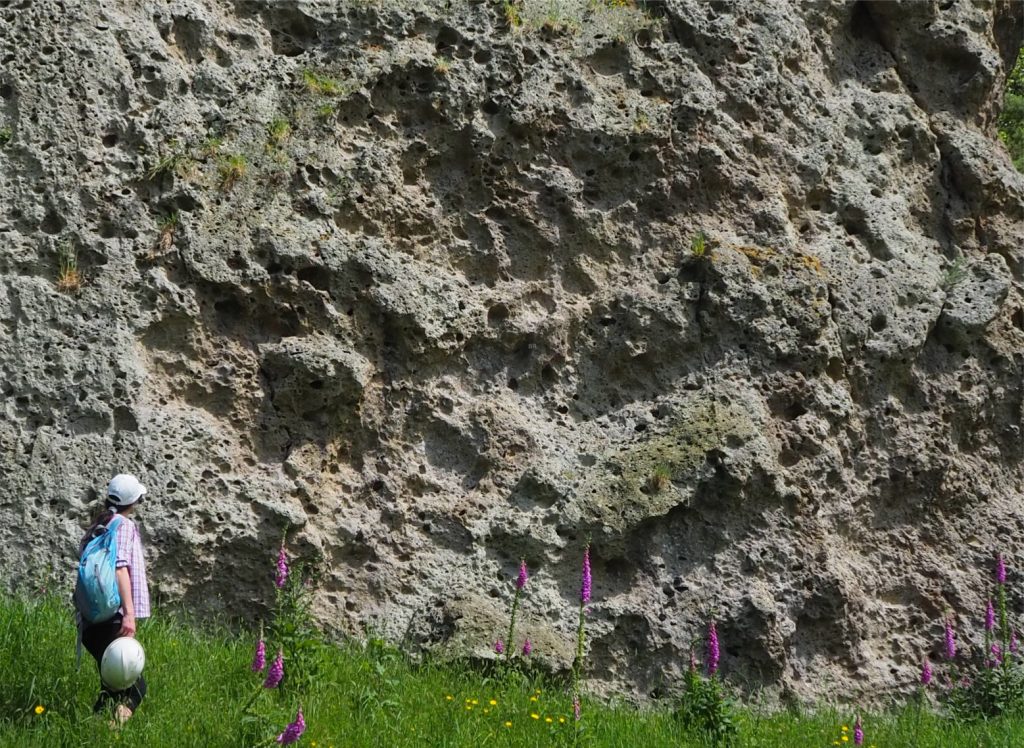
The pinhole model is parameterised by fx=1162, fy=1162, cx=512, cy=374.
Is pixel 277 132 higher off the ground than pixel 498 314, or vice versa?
pixel 277 132

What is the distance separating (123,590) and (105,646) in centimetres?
37

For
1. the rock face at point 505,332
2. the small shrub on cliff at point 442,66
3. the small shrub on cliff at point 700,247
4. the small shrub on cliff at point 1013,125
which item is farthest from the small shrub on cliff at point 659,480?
the small shrub on cliff at point 1013,125

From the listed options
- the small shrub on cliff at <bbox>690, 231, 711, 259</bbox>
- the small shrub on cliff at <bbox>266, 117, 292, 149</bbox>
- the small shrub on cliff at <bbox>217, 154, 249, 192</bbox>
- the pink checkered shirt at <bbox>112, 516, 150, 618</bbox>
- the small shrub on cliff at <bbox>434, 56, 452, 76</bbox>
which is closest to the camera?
the pink checkered shirt at <bbox>112, 516, 150, 618</bbox>

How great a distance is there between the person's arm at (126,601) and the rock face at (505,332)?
5.37 feet

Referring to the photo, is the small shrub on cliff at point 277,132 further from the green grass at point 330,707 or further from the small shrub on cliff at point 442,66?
the green grass at point 330,707

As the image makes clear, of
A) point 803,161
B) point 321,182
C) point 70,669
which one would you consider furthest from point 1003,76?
point 70,669

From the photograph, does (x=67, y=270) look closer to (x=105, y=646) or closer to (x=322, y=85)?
(x=322, y=85)

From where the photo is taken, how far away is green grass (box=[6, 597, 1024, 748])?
19.2 feet

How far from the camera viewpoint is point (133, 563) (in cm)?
570

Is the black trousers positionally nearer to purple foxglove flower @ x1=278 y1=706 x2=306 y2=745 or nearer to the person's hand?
the person's hand

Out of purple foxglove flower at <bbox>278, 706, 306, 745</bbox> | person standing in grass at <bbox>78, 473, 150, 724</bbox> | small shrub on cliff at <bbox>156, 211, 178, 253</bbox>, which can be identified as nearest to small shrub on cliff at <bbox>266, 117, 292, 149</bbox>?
small shrub on cliff at <bbox>156, 211, 178, 253</bbox>

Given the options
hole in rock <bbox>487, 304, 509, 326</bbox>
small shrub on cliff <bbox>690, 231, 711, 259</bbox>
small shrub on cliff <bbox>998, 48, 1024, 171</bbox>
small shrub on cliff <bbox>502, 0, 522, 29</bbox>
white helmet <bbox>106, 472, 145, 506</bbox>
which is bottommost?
white helmet <bbox>106, 472, 145, 506</bbox>

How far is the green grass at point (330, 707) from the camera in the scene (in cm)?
586

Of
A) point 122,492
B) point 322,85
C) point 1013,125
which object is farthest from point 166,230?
point 1013,125
